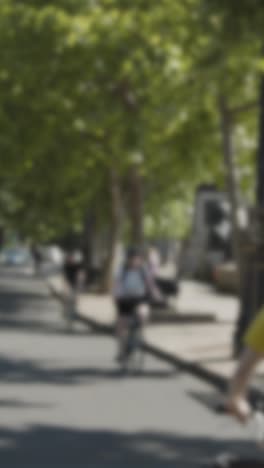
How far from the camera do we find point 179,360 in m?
19.8

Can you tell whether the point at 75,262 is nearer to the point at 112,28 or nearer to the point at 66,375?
the point at 112,28

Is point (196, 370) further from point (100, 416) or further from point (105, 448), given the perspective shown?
point (105, 448)

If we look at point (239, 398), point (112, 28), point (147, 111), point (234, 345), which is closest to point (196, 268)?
point (147, 111)

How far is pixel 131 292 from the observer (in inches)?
742

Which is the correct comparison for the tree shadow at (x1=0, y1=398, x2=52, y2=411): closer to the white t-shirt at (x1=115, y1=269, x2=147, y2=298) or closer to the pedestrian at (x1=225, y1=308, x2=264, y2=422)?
the white t-shirt at (x1=115, y1=269, x2=147, y2=298)

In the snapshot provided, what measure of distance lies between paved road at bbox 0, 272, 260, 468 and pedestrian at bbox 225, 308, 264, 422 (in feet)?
0.30

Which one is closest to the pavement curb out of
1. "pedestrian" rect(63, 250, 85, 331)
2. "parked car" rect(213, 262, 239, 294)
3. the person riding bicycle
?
the person riding bicycle

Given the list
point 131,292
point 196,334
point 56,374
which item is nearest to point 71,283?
point 196,334

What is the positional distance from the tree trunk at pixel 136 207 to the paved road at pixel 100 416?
14.0 metres

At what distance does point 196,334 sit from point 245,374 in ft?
70.2

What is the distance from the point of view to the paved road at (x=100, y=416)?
1013 centimetres

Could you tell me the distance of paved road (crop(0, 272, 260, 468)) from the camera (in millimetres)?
10133

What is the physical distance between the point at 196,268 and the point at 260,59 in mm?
49015

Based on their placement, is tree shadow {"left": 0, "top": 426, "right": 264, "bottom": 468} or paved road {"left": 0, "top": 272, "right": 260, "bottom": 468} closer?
tree shadow {"left": 0, "top": 426, "right": 264, "bottom": 468}
